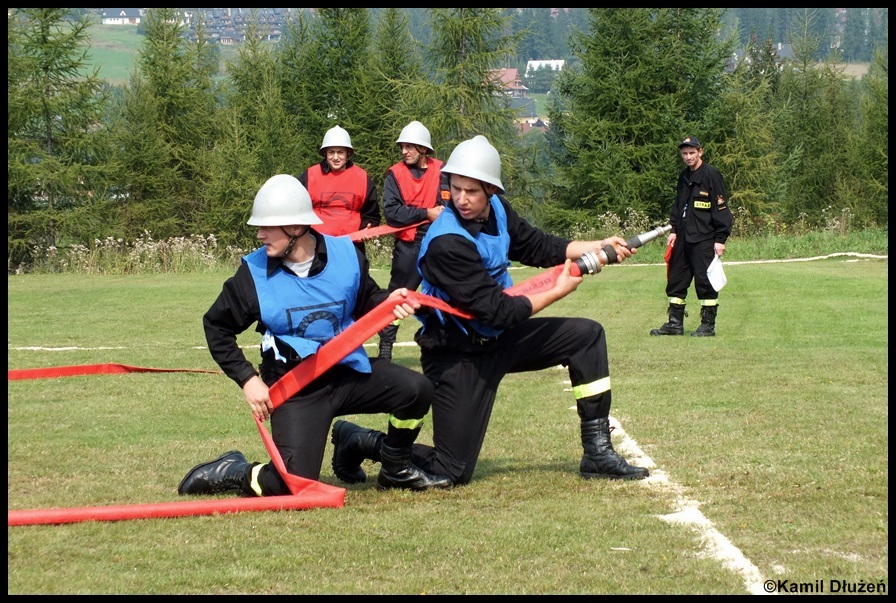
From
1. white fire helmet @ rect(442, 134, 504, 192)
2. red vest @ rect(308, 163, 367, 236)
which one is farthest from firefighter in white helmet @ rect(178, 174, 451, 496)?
red vest @ rect(308, 163, 367, 236)

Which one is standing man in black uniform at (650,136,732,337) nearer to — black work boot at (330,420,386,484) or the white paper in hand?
the white paper in hand

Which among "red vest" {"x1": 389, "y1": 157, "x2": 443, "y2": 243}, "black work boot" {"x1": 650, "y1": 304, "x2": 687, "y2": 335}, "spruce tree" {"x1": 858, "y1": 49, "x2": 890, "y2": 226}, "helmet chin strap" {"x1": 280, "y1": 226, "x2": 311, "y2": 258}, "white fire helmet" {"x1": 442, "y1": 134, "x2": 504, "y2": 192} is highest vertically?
"white fire helmet" {"x1": 442, "y1": 134, "x2": 504, "y2": 192}

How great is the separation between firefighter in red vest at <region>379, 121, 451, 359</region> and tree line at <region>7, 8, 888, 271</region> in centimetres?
2925

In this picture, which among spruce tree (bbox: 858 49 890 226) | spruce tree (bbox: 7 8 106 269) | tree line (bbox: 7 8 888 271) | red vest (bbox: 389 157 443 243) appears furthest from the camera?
spruce tree (bbox: 858 49 890 226)

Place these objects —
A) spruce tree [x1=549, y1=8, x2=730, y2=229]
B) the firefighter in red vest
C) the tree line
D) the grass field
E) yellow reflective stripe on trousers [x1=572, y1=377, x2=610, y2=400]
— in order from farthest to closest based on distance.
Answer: spruce tree [x1=549, y1=8, x2=730, y2=229]
the tree line
the firefighter in red vest
yellow reflective stripe on trousers [x1=572, y1=377, x2=610, y2=400]
the grass field

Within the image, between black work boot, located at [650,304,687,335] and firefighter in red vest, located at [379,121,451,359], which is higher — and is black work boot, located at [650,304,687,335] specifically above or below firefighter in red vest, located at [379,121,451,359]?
below

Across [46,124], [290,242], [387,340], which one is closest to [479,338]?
[290,242]

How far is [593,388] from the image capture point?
261 inches

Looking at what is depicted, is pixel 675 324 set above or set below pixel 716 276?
below

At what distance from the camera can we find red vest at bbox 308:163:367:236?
483 inches

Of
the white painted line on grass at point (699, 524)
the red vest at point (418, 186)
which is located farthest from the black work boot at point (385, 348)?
the white painted line on grass at point (699, 524)

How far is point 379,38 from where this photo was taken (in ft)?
173

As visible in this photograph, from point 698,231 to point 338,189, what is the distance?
4.42 meters

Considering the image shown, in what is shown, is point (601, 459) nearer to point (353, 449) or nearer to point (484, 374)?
point (484, 374)
